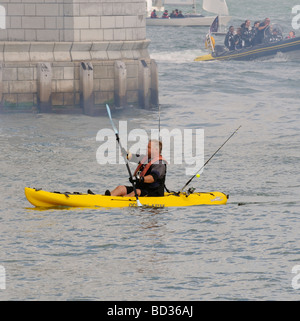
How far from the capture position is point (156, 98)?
112ft

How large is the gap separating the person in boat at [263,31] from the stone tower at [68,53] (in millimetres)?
18485

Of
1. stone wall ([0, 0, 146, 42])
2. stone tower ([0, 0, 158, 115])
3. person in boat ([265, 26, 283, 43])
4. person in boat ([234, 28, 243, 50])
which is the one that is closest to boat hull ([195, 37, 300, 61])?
person in boat ([234, 28, 243, 50])

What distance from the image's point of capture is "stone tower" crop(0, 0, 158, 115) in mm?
31031

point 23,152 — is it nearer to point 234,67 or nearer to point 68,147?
point 68,147

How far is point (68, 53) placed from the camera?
31656 mm

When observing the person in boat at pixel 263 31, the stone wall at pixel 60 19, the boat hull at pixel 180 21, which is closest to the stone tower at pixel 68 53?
the stone wall at pixel 60 19

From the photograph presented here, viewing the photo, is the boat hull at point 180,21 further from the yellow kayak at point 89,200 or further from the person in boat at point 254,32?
the yellow kayak at point 89,200

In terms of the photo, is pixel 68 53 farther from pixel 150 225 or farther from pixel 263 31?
pixel 263 31

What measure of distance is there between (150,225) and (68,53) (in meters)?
15.1

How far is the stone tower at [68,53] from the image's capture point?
3103 cm

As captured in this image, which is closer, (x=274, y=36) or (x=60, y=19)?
(x=60, y=19)

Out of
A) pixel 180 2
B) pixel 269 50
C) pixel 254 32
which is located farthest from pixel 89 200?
pixel 180 2

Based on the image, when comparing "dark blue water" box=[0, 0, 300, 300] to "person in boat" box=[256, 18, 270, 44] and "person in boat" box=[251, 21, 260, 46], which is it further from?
"person in boat" box=[256, 18, 270, 44]

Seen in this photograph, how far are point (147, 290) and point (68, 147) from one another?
1315 centimetres
